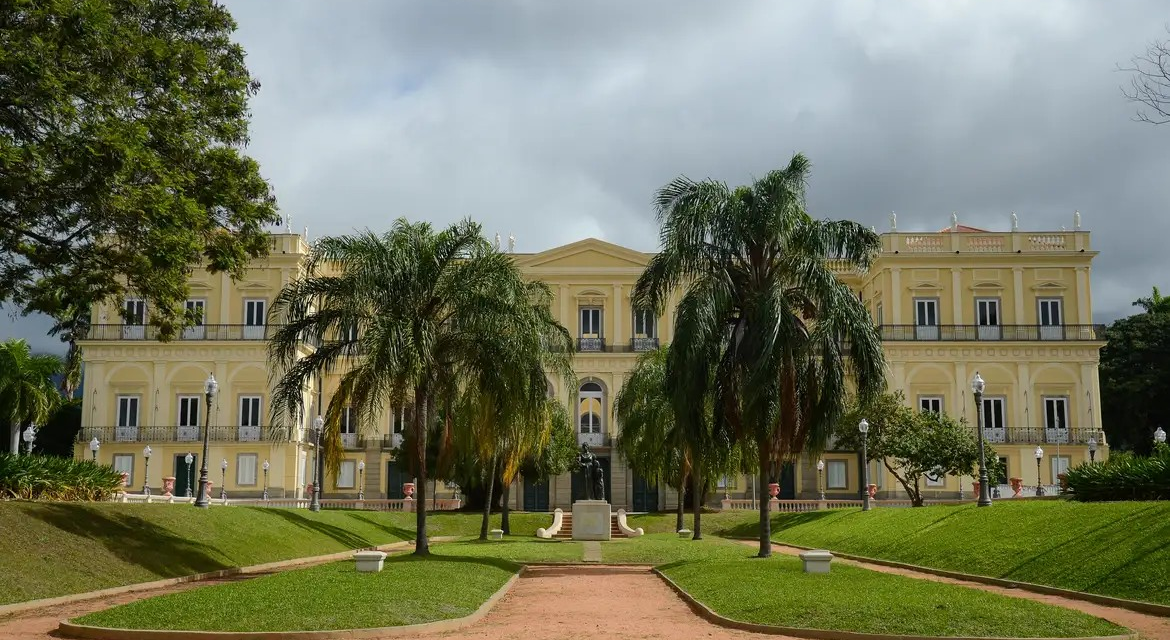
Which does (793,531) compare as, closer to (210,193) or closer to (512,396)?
(512,396)

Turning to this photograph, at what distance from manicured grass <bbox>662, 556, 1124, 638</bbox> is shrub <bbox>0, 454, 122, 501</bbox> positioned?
13983 millimetres

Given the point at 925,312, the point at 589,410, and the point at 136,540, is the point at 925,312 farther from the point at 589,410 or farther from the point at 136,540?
the point at 136,540

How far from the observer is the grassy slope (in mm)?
18125

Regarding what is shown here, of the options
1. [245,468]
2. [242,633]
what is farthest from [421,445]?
[245,468]

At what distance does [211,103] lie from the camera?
21.6 metres

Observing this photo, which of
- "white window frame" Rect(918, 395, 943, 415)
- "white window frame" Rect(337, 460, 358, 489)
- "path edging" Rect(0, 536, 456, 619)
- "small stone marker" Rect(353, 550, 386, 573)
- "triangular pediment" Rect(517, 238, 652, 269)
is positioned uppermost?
"triangular pediment" Rect(517, 238, 652, 269)

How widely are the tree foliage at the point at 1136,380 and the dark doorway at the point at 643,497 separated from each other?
81.4ft

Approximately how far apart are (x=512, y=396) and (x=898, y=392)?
101 feet

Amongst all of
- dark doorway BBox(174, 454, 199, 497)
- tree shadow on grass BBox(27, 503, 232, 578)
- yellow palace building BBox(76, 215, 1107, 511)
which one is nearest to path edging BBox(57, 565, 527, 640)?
tree shadow on grass BBox(27, 503, 232, 578)

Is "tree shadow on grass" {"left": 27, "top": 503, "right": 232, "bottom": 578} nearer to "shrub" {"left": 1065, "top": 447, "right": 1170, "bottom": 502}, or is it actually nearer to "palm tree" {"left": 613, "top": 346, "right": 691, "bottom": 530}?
"palm tree" {"left": 613, "top": 346, "right": 691, "bottom": 530}

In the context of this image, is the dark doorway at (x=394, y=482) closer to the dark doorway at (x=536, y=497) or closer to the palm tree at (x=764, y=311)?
the dark doorway at (x=536, y=497)

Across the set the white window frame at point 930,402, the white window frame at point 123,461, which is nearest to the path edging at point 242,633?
the white window frame at point 123,461

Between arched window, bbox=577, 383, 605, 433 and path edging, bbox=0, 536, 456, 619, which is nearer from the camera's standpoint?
path edging, bbox=0, 536, 456, 619

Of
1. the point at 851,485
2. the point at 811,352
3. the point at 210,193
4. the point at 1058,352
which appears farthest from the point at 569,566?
the point at 1058,352
